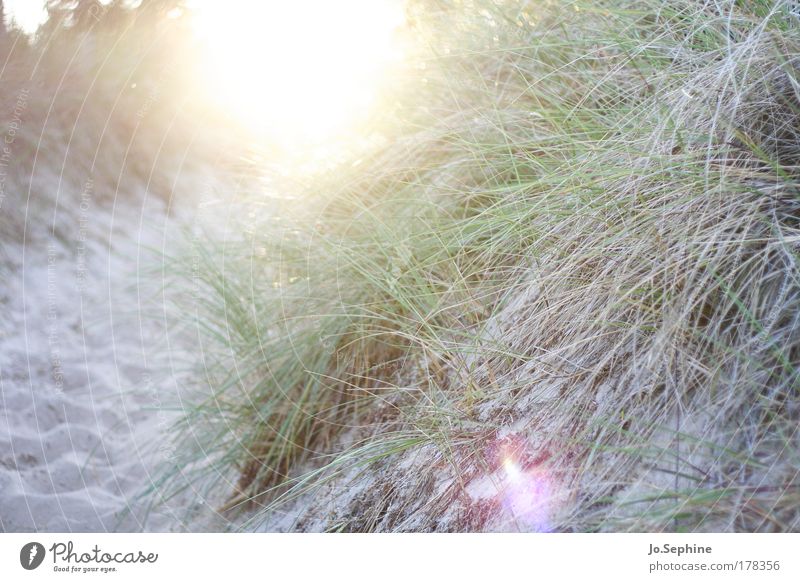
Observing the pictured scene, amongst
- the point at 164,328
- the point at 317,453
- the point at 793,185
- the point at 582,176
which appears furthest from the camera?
the point at 164,328

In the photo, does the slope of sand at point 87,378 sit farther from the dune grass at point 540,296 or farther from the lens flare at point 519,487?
the lens flare at point 519,487

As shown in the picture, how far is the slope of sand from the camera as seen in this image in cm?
116

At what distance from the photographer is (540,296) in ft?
2.99

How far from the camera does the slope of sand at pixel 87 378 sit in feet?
3.81

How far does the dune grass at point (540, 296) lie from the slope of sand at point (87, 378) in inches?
4.3

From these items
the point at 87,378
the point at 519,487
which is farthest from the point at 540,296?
the point at 87,378

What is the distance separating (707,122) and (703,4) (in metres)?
0.25

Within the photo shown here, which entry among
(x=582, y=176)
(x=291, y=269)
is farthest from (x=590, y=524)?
(x=291, y=269)

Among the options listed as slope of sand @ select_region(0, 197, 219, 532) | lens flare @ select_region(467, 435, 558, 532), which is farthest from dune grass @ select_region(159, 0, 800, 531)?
slope of sand @ select_region(0, 197, 219, 532)

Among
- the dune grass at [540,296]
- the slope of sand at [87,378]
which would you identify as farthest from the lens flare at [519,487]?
the slope of sand at [87,378]

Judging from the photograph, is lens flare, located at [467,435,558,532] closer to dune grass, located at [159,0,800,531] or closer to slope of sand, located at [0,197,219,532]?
dune grass, located at [159,0,800,531]
